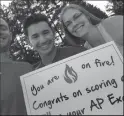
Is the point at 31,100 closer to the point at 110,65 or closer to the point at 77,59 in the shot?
the point at 77,59

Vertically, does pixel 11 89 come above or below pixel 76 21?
below

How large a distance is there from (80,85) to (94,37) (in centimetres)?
72

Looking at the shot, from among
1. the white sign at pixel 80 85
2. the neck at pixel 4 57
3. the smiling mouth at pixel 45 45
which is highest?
the smiling mouth at pixel 45 45

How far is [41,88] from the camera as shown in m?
1.68

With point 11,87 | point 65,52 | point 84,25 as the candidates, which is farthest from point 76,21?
point 11,87

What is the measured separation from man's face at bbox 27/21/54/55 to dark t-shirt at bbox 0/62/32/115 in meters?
0.31

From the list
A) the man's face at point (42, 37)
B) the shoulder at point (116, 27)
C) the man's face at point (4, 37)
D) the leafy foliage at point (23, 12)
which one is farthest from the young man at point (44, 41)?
the leafy foliage at point (23, 12)

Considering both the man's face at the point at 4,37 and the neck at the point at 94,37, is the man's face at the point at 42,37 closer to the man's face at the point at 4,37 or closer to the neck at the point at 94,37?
the man's face at the point at 4,37

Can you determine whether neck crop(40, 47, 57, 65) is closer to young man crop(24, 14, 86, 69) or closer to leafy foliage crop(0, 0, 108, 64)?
young man crop(24, 14, 86, 69)

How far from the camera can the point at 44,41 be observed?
6.53 feet

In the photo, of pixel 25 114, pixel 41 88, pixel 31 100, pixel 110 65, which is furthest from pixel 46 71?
pixel 110 65

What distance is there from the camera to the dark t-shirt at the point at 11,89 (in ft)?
5.25

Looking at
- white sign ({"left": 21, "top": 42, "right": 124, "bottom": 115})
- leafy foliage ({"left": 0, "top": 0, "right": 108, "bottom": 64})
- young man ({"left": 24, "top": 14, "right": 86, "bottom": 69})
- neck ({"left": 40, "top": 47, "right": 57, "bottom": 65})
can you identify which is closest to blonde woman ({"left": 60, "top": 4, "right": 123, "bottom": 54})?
young man ({"left": 24, "top": 14, "right": 86, "bottom": 69})

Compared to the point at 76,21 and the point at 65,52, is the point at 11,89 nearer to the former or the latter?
the point at 65,52
